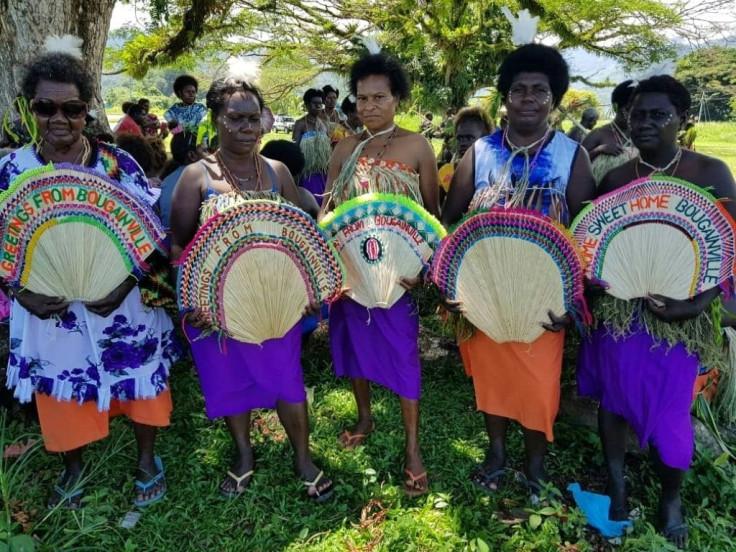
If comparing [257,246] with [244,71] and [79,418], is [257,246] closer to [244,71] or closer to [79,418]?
[244,71]

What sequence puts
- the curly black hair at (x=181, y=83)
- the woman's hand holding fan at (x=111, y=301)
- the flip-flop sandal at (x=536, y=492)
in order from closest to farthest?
the woman's hand holding fan at (x=111, y=301) < the flip-flop sandal at (x=536, y=492) < the curly black hair at (x=181, y=83)

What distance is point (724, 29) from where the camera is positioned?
13281 millimetres

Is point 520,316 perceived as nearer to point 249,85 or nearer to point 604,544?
point 604,544

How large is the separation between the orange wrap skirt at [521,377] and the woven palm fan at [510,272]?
115mm

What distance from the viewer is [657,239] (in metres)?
2.16

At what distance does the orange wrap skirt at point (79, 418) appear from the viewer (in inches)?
97.7

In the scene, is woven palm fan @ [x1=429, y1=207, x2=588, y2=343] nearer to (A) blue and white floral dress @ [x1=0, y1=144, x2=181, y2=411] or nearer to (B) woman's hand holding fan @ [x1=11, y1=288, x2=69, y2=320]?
(A) blue and white floral dress @ [x1=0, y1=144, x2=181, y2=411]

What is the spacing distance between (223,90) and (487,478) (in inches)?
89.4

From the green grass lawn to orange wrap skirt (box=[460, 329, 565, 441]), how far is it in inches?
16.8

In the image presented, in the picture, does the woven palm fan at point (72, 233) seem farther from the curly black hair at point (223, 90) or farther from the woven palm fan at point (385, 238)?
the woven palm fan at point (385, 238)

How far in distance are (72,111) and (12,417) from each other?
Result: 2111mm

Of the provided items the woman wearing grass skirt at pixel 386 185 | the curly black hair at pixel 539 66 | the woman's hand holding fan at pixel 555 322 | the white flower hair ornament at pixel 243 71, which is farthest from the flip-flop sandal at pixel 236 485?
the curly black hair at pixel 539 66

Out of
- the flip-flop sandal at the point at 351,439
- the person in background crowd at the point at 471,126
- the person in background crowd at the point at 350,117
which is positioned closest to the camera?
the flip-flop sandal at the point at 351,439

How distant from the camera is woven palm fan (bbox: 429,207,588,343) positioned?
7.15 feet
